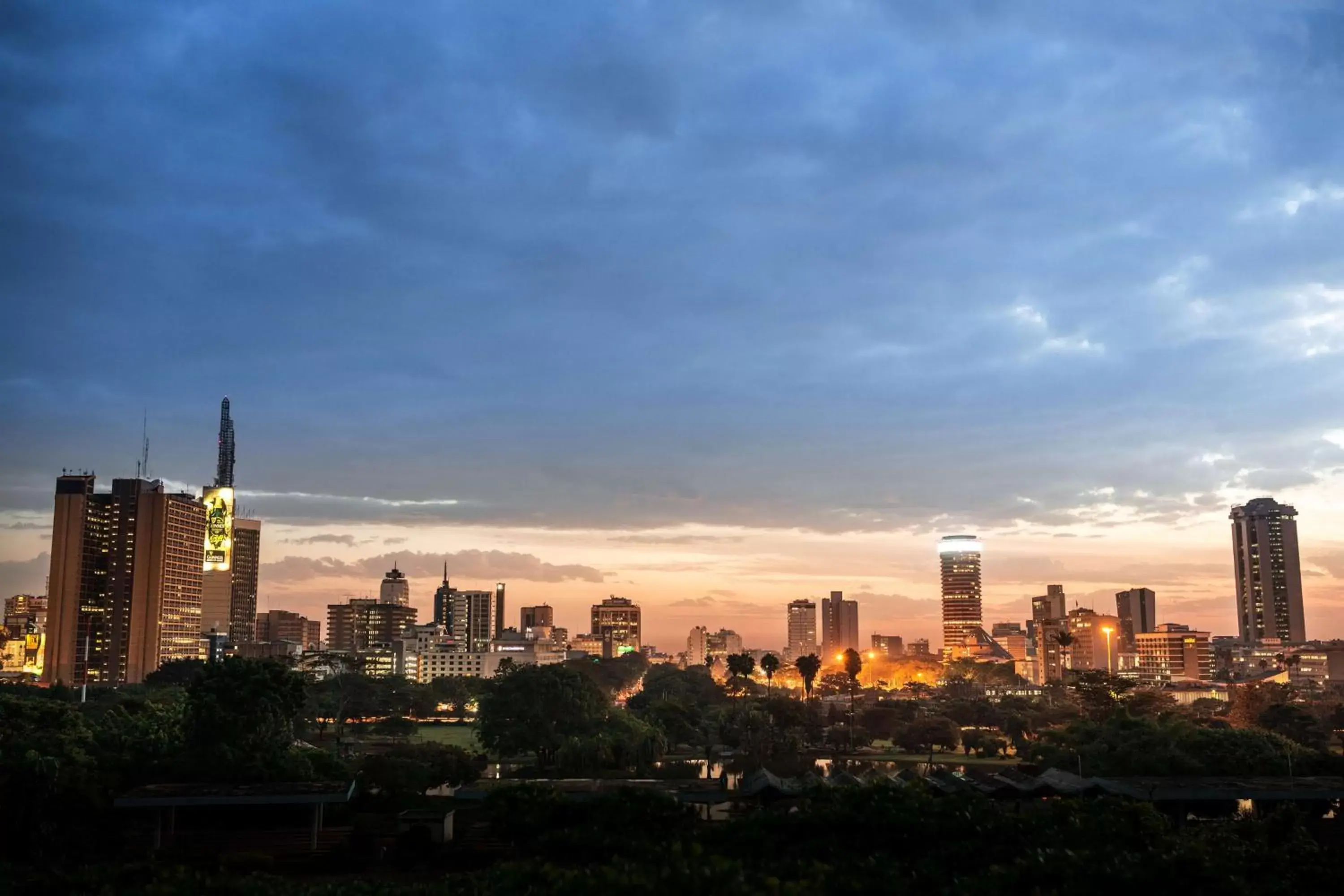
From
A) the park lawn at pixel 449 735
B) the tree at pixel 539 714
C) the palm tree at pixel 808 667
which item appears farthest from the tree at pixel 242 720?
the palm tree at pixel 808 667

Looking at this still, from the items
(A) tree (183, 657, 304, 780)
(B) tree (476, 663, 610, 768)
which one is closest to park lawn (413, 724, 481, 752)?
(B) tree (476, 663, 610, 768)

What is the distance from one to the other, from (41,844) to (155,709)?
3076cm

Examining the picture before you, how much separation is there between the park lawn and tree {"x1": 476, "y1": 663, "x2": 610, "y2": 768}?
1255cm

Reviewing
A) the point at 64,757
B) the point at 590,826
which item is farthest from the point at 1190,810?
the point at 64,757

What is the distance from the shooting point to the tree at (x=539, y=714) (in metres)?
90.4

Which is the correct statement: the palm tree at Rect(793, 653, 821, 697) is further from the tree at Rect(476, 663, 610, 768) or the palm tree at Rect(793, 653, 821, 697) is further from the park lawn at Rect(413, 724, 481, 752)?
the tree at Rect(476, 663, 610, 768)

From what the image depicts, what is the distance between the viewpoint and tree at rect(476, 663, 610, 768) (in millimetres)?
90438

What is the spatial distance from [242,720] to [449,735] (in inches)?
3721

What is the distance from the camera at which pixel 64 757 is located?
45.3 metres

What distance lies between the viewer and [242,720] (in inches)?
2063

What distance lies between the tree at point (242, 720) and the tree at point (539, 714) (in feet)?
119

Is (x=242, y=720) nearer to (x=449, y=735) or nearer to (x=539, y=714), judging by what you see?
(x=539, y=714)

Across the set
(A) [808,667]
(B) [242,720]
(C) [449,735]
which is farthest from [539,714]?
(C) [449,735]

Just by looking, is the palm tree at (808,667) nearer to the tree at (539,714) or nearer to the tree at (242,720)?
the tree at (539,714)
